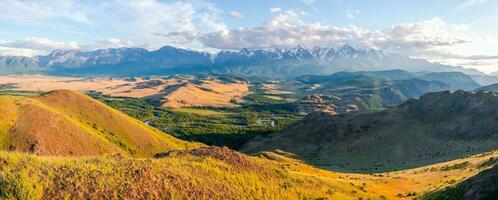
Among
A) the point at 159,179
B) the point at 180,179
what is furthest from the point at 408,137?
the point at 159,179

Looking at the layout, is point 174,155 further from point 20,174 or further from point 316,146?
point 316,146

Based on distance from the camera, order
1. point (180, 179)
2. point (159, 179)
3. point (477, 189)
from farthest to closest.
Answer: point (477, 189), point (180, 179), point (159, 179)

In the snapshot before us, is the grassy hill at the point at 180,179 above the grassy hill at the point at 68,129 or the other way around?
above

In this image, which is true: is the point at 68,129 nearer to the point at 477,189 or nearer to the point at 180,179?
the point at 180,179

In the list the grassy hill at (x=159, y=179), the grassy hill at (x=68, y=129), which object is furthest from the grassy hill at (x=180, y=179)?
the grassy hill at (x=68, y=129)

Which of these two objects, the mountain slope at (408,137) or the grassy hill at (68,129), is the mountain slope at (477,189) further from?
the grassy hill at (68,129)

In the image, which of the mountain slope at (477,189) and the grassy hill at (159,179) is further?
the mountain slope at (477,189)

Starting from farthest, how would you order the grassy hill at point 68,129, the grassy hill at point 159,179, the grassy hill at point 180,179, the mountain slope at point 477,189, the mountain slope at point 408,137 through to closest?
the mountain slope at point 408,137 < the grassy hill at point 68,129 < the mountain slope at point 477,189 < the grassy hill at point 180,179 < the grassy hill at point 159,179
